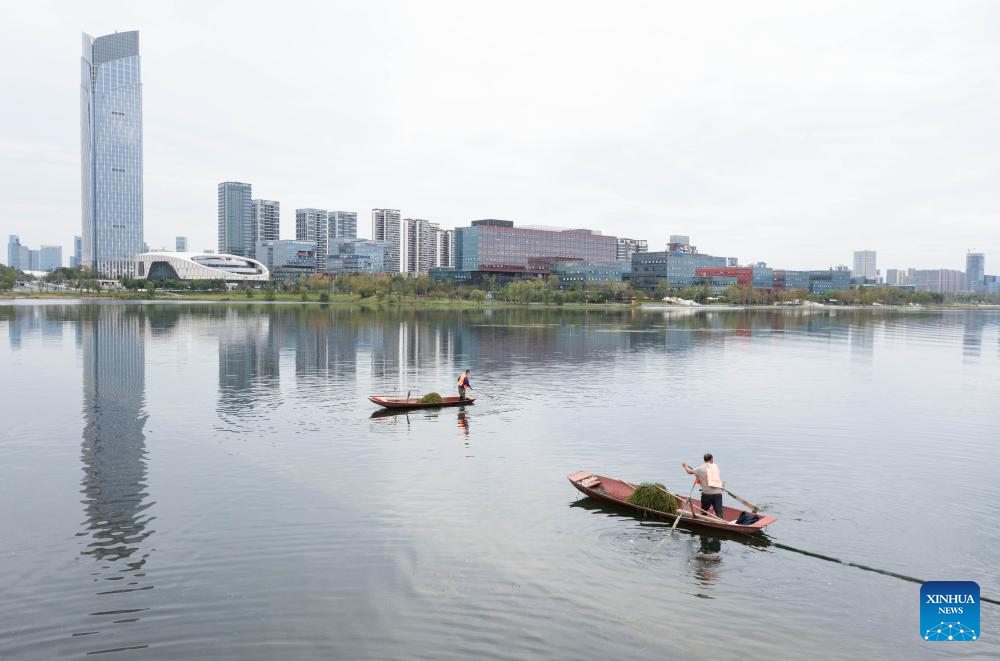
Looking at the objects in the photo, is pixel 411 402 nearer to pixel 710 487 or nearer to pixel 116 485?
pixel 116 485

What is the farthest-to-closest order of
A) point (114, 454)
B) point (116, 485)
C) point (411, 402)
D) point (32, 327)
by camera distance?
point (32, 327) → point (411, 402) → point (114, 454) → point (116, 485)

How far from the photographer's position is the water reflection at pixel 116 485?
68.2ft

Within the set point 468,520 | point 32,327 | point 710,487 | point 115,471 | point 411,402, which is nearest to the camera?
point 710,487

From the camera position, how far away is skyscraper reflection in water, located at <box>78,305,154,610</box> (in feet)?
73.9

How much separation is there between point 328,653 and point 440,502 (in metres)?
11.4

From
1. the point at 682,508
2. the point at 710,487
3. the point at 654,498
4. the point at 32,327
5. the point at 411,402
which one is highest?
the point at 32,327

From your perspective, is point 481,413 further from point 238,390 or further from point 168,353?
point 168,353

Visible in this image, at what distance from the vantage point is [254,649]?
57.3 feet

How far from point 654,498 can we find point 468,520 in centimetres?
727

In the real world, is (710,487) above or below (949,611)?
above

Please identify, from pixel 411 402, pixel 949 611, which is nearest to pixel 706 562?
pixel 949 611

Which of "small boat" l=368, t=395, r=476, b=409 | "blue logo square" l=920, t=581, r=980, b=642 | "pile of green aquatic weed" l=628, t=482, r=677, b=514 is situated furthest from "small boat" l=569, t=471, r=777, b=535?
"small boat" l=368, t=395, r=476, b=409

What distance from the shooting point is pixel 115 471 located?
107ft

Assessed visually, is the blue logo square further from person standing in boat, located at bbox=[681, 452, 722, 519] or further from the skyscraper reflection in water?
the skyscraper reflection in water
